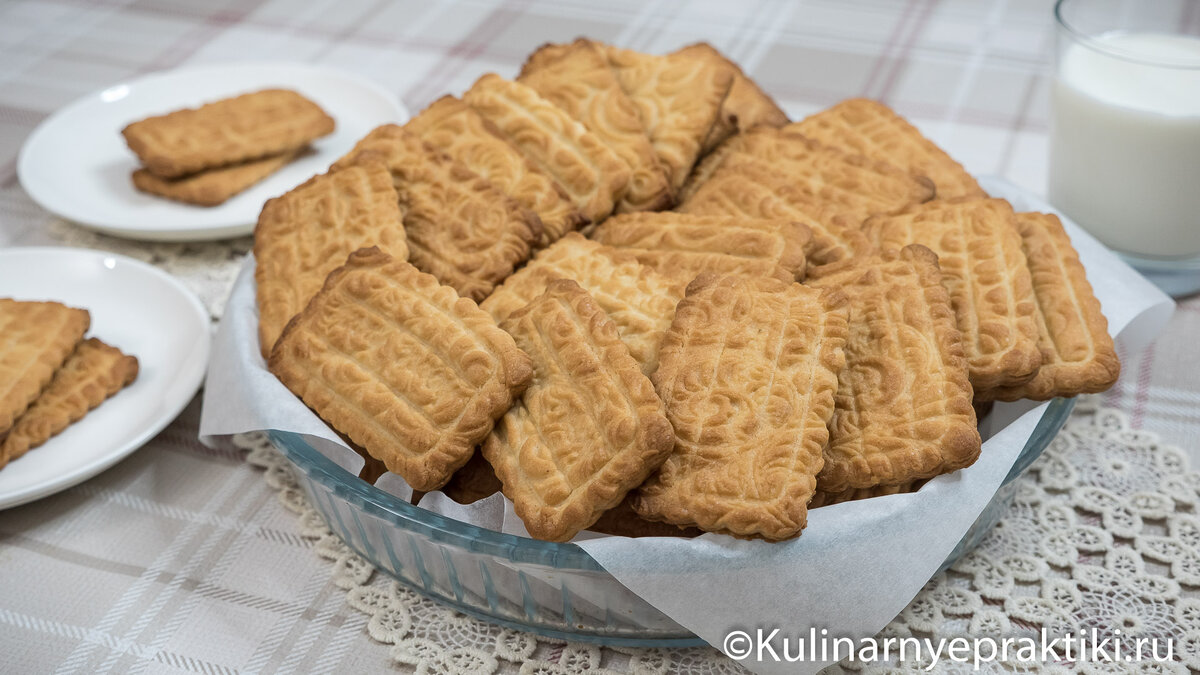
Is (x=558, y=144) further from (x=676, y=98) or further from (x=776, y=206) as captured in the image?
(x=776, y=206)

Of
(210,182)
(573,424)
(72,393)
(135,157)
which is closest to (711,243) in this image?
(573,424)

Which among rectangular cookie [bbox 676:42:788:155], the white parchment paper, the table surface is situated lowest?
the table surface

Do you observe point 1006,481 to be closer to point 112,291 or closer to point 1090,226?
point 1090,226

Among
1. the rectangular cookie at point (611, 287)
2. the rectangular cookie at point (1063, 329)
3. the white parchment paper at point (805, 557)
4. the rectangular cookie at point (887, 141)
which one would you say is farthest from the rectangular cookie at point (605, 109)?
the white parchment paper at point (805, 557)

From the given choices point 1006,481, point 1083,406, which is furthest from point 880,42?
point 1006,481

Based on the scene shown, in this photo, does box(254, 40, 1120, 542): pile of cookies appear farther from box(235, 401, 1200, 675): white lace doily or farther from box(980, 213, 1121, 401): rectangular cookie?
box(235, 401, 1200, 675): white lace doily

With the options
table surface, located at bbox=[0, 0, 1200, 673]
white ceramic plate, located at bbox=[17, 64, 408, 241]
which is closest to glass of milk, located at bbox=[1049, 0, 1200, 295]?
table surface, located at bbox=[0, 0, 1200, 673]
